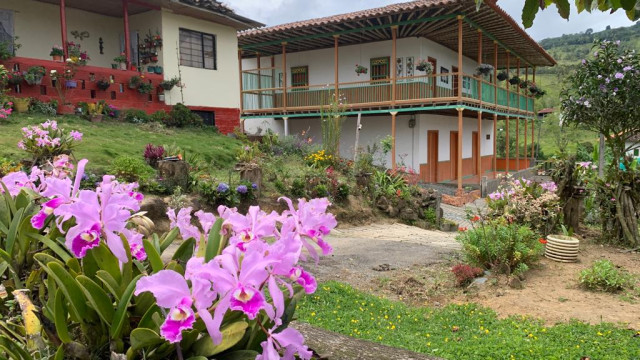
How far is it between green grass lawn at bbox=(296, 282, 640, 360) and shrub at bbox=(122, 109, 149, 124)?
10653 mm

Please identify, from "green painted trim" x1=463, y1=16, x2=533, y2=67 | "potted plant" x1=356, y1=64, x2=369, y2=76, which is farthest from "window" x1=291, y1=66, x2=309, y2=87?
"green painted trim" x1=463, y1=16, x2=533, y2=67

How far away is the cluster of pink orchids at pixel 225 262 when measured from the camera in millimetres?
905

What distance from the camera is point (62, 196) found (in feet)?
3.85

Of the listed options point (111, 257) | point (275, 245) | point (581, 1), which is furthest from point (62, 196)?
point (581, 1)

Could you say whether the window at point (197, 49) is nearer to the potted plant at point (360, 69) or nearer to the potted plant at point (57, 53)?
the potted plant at point (57, 53)

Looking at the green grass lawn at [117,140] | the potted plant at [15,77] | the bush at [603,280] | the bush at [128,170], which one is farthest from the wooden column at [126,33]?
the bush at [603,280]

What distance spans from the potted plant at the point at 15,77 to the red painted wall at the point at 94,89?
0.20m

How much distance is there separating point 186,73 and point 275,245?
638 inches

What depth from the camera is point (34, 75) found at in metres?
12.1

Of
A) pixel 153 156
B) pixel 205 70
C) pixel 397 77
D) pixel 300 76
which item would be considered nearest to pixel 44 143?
pixel 153 156

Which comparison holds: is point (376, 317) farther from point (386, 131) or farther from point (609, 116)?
point (386, 131)

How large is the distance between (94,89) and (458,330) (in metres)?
12.7

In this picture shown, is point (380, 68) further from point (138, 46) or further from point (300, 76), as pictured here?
point (138, 46)

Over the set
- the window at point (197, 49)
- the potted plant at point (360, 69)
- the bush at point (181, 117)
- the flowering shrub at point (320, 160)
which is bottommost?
the flowering shrub at point (320, 160)
